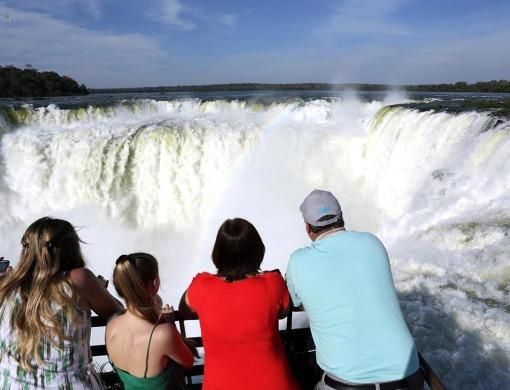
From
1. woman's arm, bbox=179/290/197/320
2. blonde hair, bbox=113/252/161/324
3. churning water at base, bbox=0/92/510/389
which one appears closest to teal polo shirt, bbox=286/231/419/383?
woman's arm, bbox=179/290/197/320

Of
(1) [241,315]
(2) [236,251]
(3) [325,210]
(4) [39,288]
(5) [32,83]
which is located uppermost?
(5) [32,83]

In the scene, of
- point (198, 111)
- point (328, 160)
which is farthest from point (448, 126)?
point (198, 111)

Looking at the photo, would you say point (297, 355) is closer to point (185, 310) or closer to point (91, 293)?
point (185, 310)

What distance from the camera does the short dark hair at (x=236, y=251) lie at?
1968 mm

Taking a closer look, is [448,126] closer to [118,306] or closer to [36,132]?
[118,306]

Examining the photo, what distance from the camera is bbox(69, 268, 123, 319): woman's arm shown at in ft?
6.59

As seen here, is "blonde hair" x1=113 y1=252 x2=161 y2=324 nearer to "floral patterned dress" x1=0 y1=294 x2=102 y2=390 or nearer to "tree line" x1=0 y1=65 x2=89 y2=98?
"floral patterned dress" x1=0 y1=294 x2=102 y2=390

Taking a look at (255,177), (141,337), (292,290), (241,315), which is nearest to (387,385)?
(292,290)

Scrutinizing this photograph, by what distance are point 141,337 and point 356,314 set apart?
953mm

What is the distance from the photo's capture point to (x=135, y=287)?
6.52ft

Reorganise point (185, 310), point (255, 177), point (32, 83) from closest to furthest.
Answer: point (185, 310) → point (255, 177) → point (32, 83)

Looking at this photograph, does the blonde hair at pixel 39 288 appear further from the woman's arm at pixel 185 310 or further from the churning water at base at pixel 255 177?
the churning water at base at pixel 255 177

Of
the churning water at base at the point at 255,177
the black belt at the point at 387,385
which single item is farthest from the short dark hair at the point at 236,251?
the churning water at base at the point at 255,177

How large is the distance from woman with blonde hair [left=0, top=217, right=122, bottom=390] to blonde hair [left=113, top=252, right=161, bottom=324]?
0.19 m
